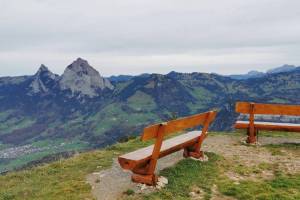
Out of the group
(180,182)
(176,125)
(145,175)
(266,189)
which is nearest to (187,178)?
(180,182)

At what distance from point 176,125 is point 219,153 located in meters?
5.45

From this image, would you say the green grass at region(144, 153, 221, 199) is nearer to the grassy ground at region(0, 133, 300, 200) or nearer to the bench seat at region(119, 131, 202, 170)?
the grassy ground at region(0, 133, 300, 200)

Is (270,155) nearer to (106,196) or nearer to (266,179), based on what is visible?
(266,179)

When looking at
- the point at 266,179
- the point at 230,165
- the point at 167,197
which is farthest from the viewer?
the point at 230,165

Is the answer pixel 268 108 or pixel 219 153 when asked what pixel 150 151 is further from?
pixel 268 108

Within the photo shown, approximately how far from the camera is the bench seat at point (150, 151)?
11938 mm

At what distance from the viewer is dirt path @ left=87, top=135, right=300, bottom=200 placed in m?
12.7

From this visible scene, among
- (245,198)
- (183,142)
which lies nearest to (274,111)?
(183,142)

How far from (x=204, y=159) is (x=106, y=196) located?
557 centimetres

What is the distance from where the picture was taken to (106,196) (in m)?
12.1

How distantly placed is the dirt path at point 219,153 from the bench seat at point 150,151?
0.94 meters

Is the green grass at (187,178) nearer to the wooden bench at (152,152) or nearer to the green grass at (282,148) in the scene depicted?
the wooden bench at (152,152)

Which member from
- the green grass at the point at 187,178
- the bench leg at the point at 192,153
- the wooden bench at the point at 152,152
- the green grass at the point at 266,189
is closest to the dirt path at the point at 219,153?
the bench leg at the point at 192,153

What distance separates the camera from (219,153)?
17.9 meters
